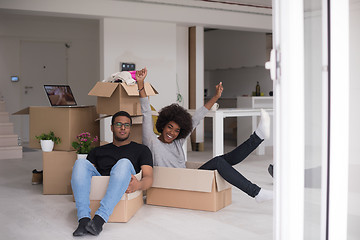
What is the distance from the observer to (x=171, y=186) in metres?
3.49

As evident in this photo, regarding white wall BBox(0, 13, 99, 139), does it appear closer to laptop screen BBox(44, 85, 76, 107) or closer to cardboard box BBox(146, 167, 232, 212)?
laptop screen BBox(44, 85, 76, 107)

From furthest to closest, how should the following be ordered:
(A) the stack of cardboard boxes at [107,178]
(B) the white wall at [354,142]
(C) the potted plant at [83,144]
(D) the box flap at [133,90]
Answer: (C) the potted plant at [83,144]
(D) the box flap at [133,90]
(A) the stack of cardboard boxes at [107,178]
(B) the white wall at [354,142]

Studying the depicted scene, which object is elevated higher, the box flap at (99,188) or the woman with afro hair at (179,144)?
the woman with afro hair at (179,144)

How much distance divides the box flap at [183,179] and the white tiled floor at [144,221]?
182mm

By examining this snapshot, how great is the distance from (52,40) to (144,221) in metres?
7.10

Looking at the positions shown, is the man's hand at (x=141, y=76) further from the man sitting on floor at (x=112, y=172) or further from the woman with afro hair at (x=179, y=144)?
the man sitting on floor at (x=112, y=172)

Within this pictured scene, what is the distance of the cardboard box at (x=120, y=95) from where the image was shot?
3.78 meters

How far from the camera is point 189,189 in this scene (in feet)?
11.2

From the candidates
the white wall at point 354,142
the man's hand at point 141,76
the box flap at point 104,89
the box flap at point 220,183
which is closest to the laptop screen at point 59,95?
the box flap at point 104,89

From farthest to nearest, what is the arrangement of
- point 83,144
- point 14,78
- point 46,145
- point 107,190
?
1. point 14,78
2. point 46,145
3. point 83,144
4. point 107,190

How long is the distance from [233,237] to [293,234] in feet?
5.17

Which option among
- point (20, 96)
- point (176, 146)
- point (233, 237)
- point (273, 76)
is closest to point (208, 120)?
point (20, 96)

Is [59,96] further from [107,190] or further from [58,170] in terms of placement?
[107,190]

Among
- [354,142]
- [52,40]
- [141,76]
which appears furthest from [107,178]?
[52,40]
